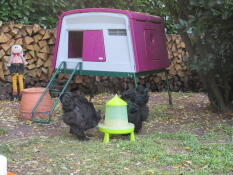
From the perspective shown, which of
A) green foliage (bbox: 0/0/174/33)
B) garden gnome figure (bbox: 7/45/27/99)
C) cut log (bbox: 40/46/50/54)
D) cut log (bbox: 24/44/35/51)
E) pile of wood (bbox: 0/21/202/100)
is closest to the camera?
garden gnome figure (bbox: 7/45/27/99)

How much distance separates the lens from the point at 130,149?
419cm

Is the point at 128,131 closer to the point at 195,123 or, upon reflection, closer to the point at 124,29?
the point at 195,123

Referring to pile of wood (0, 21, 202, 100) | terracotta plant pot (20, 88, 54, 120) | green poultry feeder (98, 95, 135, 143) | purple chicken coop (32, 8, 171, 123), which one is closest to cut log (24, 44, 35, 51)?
pile of wood (0, 21, 202, 100)

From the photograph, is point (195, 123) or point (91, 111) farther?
point (195, 123)

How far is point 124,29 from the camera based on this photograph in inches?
243

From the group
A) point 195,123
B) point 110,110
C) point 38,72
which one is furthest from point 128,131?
point 38,72

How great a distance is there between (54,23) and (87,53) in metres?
2.95

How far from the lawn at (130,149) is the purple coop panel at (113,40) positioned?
36.8 inches

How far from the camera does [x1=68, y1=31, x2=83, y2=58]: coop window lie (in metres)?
6.95

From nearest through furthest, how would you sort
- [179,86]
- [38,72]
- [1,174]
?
[1,174], [38,72], [179,86]

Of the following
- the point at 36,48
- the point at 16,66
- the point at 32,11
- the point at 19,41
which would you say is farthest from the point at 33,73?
the point at 32,11

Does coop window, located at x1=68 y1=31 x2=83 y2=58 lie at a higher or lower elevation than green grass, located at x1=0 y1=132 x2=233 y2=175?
higher

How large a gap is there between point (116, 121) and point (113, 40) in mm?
1959

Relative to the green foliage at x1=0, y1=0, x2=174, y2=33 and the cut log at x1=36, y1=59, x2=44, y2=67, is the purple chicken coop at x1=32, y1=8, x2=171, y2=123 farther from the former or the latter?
the cut log at x1=36, y1=59, x2=44, y2=67
